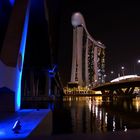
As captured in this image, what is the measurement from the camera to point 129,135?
517 inches

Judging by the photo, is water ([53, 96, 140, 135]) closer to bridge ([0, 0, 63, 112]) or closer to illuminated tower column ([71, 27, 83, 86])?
bridge ([0, 0, 63, 112])

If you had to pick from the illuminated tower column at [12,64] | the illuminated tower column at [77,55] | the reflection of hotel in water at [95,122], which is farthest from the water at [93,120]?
the illuminated tower column at [77,55]

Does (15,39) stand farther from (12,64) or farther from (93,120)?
(93,120)

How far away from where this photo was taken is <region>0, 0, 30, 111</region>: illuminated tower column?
20.3m

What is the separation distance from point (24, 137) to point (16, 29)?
12433 mm

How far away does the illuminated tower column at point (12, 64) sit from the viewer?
66.6 feet

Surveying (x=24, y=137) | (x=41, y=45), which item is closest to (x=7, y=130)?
(x=24, y=137)

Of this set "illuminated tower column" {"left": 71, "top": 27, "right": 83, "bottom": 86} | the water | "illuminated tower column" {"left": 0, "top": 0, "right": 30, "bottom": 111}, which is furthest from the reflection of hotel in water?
"illuminated tower column" {"left": 71, "top": 27, "right": 83, "bottom": 86}

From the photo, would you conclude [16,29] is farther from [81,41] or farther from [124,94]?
[81,41]

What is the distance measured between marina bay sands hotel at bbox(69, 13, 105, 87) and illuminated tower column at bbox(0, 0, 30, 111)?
448 feet

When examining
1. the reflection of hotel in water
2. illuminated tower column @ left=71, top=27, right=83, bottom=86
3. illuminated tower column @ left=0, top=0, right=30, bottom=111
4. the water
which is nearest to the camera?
illuminated tower column @ left=0, top=0, right=30, bottom=111

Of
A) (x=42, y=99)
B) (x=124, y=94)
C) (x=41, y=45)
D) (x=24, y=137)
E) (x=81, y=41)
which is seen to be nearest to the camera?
(x=24, y=137)

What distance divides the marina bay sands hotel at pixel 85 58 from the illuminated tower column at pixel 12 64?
136 meters

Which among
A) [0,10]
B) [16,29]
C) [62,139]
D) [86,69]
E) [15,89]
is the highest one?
[86,69]
